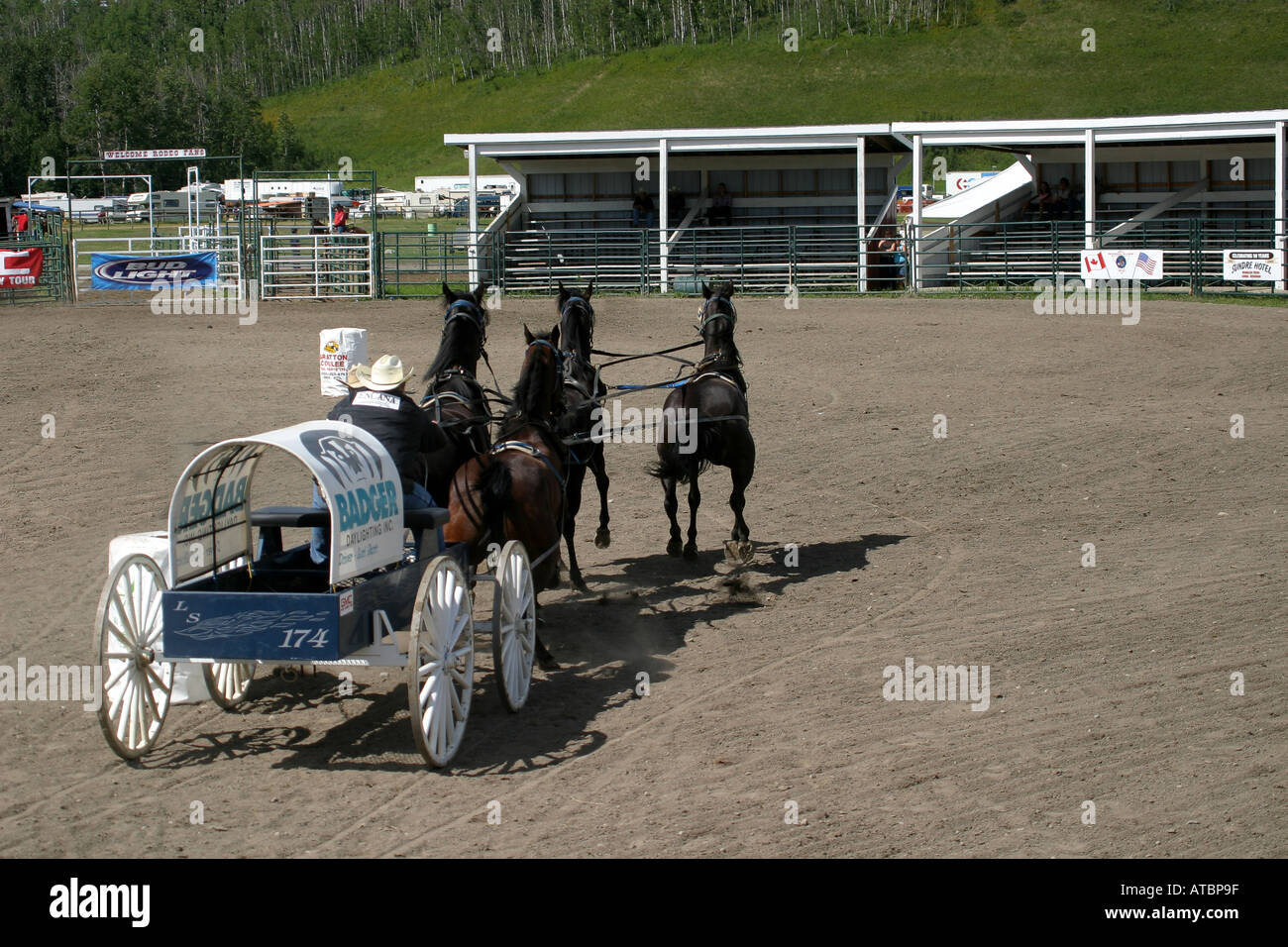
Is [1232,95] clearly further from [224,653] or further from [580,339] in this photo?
[224,653]

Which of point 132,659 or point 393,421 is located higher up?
point 393,421

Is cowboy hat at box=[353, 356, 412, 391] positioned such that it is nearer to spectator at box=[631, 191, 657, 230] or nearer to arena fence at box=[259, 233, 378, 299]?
arena fence at box=[259, 233, 378, 299]

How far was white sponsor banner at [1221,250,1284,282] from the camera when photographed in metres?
24.5

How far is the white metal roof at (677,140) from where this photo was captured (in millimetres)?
29156

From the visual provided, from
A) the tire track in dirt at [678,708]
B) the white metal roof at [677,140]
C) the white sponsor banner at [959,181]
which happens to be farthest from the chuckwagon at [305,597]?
the white sponsor banner at [959,181]

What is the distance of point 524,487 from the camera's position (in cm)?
738

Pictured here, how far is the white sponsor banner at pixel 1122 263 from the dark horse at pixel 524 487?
66.7ft

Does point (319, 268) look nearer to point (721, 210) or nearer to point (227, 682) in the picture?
point (721, 210)

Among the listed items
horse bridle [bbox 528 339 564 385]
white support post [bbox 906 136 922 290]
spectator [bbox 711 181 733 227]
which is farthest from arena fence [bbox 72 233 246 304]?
horse bridle [bbox 528 339 564 385]

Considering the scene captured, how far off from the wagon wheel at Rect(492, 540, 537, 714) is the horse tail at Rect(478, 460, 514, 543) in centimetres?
29

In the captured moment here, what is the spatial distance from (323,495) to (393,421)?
1.07m

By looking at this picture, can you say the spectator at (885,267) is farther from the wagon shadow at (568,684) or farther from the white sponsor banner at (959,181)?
the white sponsor banner at (959,181)

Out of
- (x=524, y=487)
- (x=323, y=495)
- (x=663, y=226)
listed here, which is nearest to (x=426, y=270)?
(x=663, y=226)

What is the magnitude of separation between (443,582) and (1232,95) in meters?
80.5
